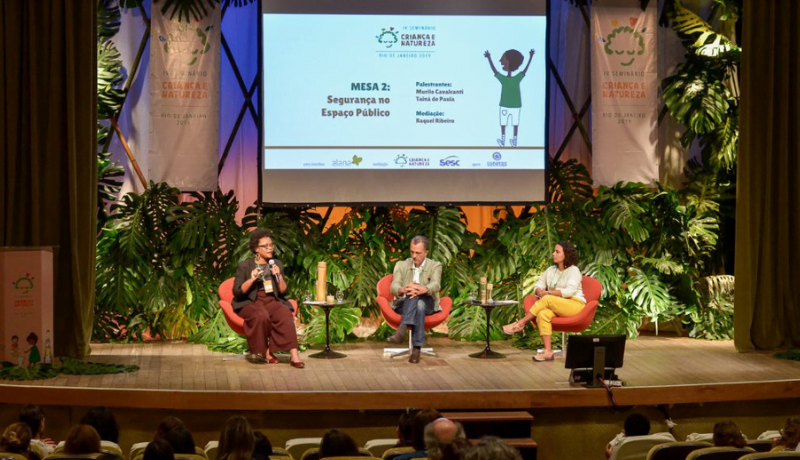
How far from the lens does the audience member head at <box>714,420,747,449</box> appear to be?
13.9 ft

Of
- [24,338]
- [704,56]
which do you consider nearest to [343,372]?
[24,338]

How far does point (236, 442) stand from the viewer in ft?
12.2

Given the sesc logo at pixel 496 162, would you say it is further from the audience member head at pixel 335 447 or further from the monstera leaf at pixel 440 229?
the audience member head at pixel 335 447

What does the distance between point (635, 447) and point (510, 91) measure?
3.99 meters

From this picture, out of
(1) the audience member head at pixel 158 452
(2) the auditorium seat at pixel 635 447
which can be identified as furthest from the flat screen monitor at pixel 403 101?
(1) the audience member head at pixel 158 452

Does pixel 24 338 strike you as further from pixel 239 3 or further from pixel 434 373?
pixel 239 3

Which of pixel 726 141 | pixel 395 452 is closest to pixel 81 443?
pixel 395 452

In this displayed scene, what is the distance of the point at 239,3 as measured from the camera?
8.48 meters

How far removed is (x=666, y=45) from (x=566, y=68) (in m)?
0.85

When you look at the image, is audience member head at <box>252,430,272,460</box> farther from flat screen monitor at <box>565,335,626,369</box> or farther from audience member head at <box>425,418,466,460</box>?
flat screen monitor at <box>565,335,626,369</box>

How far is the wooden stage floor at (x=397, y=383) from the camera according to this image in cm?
605

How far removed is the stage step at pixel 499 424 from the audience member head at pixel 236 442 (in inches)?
87.9

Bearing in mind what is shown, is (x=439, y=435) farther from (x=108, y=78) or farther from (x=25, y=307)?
(x=108, y=78)

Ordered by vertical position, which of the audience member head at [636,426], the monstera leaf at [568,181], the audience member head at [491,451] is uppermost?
the monstera leaf at [568,181]
